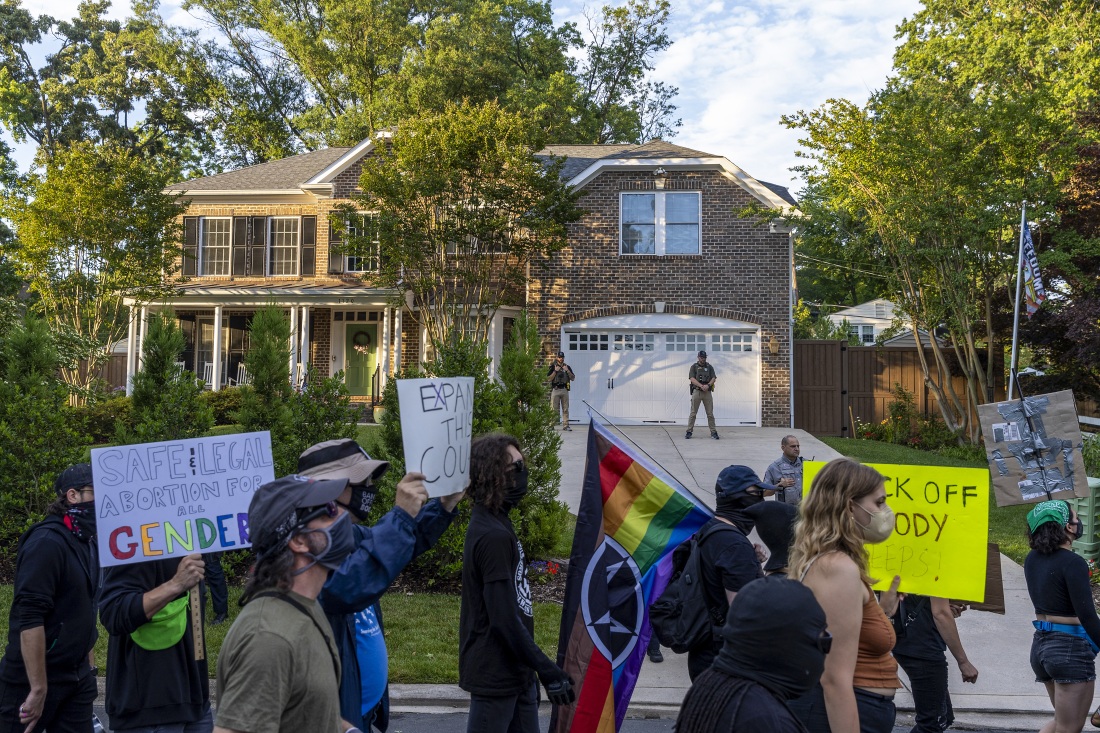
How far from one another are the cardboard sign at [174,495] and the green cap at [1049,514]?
164 inches

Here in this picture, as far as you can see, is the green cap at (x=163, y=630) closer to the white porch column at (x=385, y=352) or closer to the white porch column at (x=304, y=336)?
the white porch column at (x=385, y=352)

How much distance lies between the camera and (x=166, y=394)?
9.12 metres

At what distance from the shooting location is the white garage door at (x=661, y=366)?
21.0 meters

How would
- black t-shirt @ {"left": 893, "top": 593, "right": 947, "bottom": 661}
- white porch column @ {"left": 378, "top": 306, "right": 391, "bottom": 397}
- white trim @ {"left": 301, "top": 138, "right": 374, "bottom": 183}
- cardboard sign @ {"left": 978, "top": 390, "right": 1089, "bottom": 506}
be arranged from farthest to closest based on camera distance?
1. white porch column @ {"left": 378, "top": 306, "right": 391, "bottom": 397}
2. white trim @ {"left": 301, "top": 138, "right": 374, "bottom": 183}
3. cardboard sign @ {"left": 978, "top": 390, "right": 1089, "bottom": 506}
4. black t-shirt @ {"left": 893, "top": 593, "right": 947, "bottom": 661}

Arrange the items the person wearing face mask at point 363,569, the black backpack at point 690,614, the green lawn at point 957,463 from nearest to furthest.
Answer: the person wearing face mask at point 363,569, the black backpack at point 690,614, the green lawn at point 957,463

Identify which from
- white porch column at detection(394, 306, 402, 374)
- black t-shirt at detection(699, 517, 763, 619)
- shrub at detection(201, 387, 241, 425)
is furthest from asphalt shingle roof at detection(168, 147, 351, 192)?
black t-shirt at detection(699, 517, 763, 619)

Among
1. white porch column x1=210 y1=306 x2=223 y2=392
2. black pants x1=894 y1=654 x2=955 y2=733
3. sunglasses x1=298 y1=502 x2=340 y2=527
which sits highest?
white porch column x1=210 y1=306 x2=223 y2=392

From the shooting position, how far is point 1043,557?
493 cm

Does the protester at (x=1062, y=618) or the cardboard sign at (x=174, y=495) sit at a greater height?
the cardboard sign at (x=174, y=495)

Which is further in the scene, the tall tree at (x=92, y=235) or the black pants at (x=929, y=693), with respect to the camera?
the tall tree at (x=92, y=235)

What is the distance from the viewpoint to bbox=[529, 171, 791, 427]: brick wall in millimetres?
20938

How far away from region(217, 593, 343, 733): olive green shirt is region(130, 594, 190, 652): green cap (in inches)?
67.9

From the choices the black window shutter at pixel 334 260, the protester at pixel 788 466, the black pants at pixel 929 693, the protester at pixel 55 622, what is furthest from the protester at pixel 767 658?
the black window shutter at pixel 334 260

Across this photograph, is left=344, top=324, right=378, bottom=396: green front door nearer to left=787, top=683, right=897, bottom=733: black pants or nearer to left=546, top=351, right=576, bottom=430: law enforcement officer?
left=546, top=351, right=576, bottom=430: law enforcement officer
